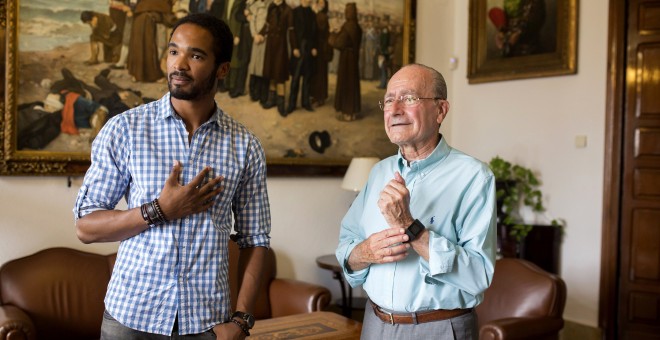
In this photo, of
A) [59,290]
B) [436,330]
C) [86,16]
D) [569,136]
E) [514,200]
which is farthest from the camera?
[514,200]

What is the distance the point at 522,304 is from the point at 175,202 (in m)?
2.84

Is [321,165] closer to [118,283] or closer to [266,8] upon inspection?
[266,8]

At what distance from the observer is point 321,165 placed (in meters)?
5.04

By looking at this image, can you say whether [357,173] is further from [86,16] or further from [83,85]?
[86,16]

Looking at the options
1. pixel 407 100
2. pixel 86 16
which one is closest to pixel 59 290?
pixel 86 16

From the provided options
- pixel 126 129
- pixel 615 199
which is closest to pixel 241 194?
pixel 126 129

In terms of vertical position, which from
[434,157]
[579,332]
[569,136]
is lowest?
[579,332]

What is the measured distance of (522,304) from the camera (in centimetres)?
388

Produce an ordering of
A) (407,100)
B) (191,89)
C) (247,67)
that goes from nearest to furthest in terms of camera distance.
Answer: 1. (191,89)
2. (407,100)
3. (247,67)

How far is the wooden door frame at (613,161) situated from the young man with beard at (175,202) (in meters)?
3.83

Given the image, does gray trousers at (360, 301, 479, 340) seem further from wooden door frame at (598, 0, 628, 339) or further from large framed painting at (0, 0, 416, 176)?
wooden door frame at (598, 0, 628, 339)

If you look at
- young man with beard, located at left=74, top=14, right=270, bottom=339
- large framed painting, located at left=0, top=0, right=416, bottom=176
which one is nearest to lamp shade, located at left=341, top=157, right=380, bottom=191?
large framed painting, located at left=0, top=0, right=416, bottom=176

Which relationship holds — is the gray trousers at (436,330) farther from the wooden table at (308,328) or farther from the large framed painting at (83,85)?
the large framed painting at (83,85)

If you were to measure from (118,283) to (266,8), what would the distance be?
131 inches
